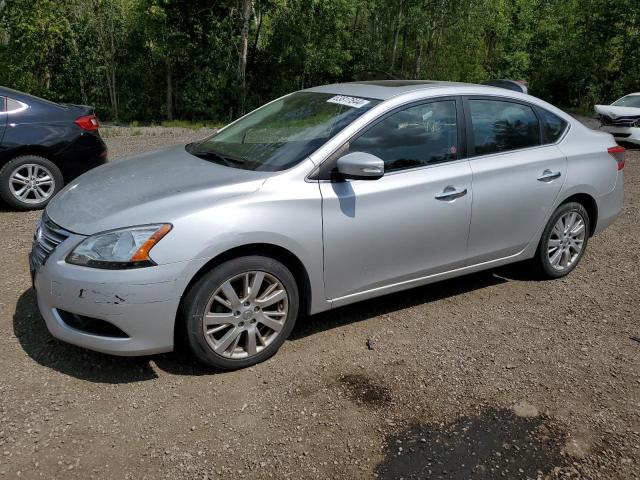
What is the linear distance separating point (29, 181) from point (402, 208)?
4720mm

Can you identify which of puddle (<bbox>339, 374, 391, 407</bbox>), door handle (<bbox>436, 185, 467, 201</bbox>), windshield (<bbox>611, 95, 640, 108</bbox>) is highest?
door handle (<bbox>436, 185, 467, 201</bbox>)

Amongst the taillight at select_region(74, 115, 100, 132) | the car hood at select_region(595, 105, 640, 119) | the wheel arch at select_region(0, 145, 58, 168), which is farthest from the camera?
the car hood at select_region(595, 105, 640, 119)

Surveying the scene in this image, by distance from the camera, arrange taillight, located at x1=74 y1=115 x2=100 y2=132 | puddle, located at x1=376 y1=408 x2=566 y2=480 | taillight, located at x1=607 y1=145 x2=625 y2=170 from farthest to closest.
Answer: taillight, located at x1=74 y1=115 x2=100 y2=132 → taillight, located at x1=607 y1=145 x2=625 y2=170 → puddle, located at x1=376 y1=408 x2=566 y2=480

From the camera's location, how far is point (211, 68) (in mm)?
18500

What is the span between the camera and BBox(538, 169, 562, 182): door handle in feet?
15.2

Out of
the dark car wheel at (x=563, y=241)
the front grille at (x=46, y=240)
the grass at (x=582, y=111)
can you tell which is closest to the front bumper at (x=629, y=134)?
the dark car wheel at (x=563, y=241)

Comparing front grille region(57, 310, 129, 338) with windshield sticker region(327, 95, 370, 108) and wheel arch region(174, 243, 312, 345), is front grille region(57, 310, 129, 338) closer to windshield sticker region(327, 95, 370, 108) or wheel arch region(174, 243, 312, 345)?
wheel arch region(174, 243, 312, 345)

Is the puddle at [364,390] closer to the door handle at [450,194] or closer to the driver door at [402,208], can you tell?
the driver door at [402,208]

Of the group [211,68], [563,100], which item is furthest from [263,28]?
[563,100]

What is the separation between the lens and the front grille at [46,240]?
11.1ft

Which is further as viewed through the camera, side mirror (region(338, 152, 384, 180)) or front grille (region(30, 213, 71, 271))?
side mirror (region(338, 152, 384, 180))

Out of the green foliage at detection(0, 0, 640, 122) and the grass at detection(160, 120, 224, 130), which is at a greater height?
the green foliage at detection(0, 0, 640, 122)

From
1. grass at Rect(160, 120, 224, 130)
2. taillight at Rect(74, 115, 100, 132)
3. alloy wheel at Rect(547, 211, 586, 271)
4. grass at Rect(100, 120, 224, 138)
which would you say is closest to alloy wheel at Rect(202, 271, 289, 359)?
alloy wheel at Rect(547, 211, 586, 271)

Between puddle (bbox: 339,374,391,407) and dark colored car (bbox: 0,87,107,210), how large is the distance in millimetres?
4765
